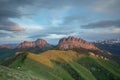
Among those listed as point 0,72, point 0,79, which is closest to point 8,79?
point 0,79

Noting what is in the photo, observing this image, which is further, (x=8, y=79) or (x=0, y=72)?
(x=0, y=72)

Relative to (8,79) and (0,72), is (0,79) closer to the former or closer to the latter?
(8,79)

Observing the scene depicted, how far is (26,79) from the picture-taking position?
74062 millimetres

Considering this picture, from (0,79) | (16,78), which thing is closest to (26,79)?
(16,78)

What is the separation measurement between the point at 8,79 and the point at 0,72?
740 centimetres

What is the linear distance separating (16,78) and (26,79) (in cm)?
599

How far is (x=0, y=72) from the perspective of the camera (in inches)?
2835

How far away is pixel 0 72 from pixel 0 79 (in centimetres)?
821

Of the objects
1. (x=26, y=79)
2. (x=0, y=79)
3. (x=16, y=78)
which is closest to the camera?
(x=0, y=79)

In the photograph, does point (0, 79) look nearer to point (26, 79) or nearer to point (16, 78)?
point (16, 78)

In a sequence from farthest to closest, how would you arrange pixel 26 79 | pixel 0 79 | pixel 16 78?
1. pixel 26 79
2. pixel 16 78
3. pixel 0 79

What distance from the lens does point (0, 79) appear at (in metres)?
64.1

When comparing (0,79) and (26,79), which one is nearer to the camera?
(0,79)
